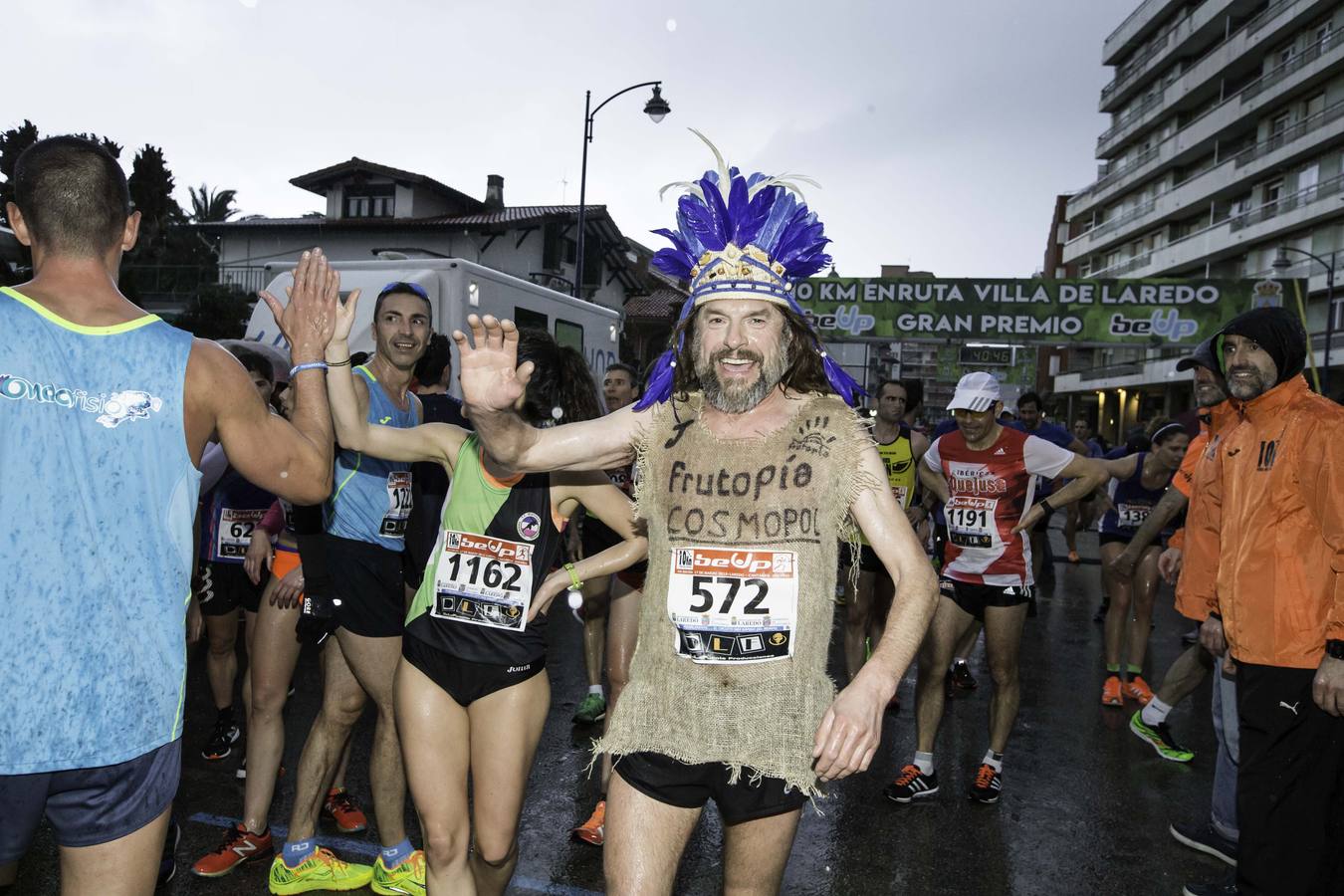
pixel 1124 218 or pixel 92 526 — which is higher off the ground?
pixel 1124 218

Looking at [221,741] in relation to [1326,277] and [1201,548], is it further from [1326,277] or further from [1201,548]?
[1326,277]

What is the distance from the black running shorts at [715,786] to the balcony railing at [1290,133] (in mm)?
44283

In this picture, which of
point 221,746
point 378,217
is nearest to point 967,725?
point 221,746

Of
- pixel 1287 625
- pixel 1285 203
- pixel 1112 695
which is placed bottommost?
pixel 1112 695

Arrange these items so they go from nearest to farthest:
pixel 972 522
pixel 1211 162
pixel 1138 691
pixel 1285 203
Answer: pixel 972 522 → pixel 1138 691 → pixel 1285 203 → pixel 1211 162

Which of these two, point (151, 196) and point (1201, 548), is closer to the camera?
point (1201, 548)

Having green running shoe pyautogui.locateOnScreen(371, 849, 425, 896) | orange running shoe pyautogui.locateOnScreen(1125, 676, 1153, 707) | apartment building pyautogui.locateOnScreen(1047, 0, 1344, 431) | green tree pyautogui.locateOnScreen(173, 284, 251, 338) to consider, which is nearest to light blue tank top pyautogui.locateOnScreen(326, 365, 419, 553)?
green running shoe pyautogui.locateOnScreen(371, 849, 425, 896)

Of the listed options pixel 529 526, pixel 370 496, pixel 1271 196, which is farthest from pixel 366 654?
pixel 1271 196

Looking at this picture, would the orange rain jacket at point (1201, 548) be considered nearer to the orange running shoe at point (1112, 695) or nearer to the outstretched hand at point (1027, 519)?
the outstretched hand at point (1027, 519)

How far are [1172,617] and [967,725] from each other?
573 centimetres

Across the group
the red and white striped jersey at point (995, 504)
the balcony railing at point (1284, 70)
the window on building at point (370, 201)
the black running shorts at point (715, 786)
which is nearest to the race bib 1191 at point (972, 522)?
the red and white striped jersey at point (995, 504)

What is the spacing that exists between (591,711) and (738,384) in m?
4.10

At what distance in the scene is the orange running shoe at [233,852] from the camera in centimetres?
398

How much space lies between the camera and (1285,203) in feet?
135
